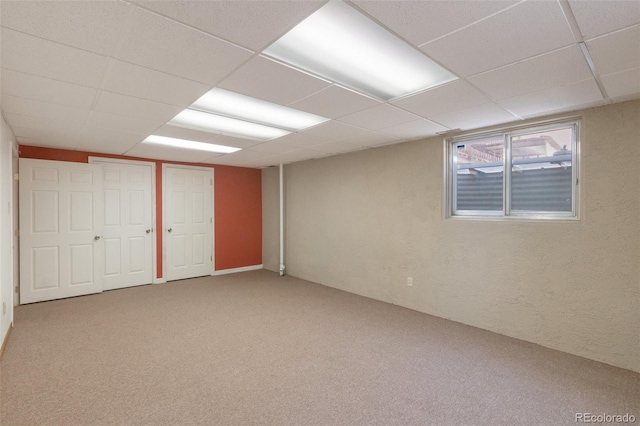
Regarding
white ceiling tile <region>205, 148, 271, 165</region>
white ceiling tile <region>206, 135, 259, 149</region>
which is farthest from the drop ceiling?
white ceiling tile <region>205, 148, 271, 165</region>

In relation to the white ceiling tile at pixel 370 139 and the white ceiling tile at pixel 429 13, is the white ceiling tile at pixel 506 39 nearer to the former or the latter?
the white ceiling tile at pixel 429 13

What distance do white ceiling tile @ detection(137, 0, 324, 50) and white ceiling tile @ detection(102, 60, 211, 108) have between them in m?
0.74

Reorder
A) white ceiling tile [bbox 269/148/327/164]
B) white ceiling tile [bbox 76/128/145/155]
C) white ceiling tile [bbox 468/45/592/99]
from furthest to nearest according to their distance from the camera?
white ceiling tile [bbox 269/148/327/164], white ceiling tile [bbox 76/128/145/155], white ceiling tile [bbox 468/45/592/99]

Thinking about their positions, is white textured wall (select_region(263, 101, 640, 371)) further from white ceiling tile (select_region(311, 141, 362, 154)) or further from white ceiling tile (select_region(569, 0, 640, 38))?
white ceiling tile (select_region(569, 0, 640, 38))

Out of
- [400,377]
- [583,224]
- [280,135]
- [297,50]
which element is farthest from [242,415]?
[583,224]

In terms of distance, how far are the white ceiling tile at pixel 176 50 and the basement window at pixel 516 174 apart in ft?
9.90

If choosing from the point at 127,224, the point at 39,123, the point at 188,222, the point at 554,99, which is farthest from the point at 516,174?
the point at 127,224

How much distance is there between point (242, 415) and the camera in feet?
7.01

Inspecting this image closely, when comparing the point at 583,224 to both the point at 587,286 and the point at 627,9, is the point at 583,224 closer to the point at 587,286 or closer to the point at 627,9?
the point at 587,286

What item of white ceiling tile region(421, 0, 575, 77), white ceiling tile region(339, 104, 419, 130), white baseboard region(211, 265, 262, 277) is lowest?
white baseboard region(211, 265, 262, 277)

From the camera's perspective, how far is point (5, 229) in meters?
3.26

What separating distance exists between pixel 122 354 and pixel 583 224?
4.52 metres

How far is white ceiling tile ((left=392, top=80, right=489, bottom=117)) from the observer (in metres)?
2.48

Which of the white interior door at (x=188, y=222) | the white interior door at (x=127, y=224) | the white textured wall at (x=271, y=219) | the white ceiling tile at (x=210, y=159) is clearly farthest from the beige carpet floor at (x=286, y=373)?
the white textured wall at (x=271, y=219)
